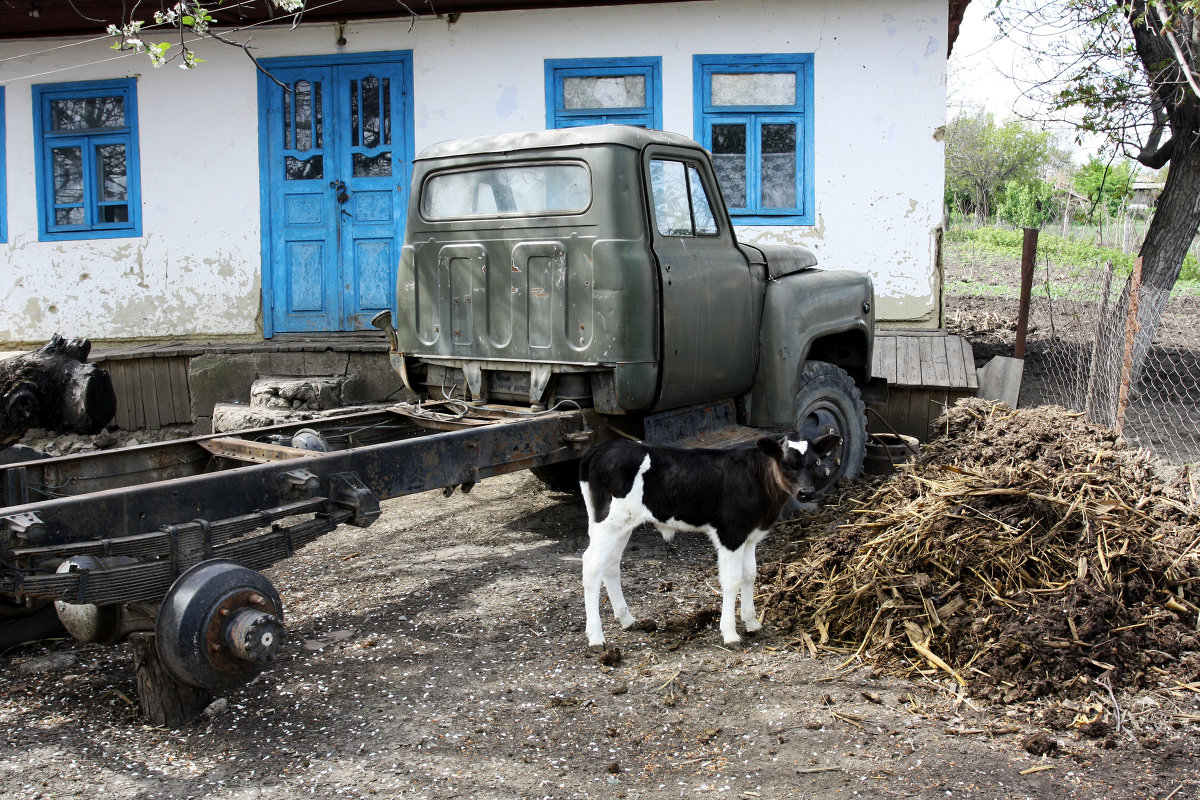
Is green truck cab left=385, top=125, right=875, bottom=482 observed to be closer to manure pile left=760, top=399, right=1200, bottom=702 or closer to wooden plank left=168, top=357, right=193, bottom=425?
manure pile left=760, top=399, right=1200, bottom=702

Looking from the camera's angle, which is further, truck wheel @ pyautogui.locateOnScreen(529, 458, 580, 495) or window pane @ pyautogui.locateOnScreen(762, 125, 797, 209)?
window pane @ pyautogui.locateOnScreen(762, 125, 797, 209)

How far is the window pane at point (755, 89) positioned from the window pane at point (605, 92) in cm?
73

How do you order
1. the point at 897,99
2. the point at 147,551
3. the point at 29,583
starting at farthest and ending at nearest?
the point at 897,99
the point at 147,551
the point at 29,583

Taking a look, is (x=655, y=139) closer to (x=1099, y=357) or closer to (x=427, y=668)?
(x=427, y=668)

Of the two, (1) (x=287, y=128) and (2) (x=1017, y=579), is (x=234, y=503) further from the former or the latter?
(1) (x=287, y=128)

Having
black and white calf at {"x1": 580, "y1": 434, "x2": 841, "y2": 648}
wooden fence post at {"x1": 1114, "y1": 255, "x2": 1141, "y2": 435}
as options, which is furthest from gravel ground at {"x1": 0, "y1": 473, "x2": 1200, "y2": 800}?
wooden fence post at {"x1": 1114, "y1": 255, "x2": 1141, "y2": 435}

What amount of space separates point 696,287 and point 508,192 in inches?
47.7

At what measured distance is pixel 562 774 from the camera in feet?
10.6

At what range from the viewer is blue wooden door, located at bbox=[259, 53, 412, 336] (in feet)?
30.8

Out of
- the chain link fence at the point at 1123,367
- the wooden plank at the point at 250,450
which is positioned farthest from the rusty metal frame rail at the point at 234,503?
the chain link fence at the point at 1123,367

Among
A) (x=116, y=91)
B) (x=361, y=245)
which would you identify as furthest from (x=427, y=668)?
(x=116, y=91)

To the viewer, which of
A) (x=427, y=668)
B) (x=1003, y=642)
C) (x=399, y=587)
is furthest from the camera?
(x=399, y=587)

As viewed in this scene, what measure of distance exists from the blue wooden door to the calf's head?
6159 mm

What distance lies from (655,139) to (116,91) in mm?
6911
